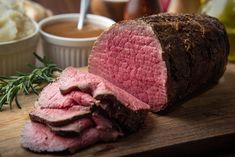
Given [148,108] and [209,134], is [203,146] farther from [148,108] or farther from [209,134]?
[148,108]

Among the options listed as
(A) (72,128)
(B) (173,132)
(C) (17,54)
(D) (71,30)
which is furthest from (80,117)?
(D) (71,30)

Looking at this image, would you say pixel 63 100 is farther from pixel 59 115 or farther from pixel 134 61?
pixel 134 61

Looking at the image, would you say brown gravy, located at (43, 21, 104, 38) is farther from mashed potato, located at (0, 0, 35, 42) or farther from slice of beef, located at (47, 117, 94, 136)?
slice of beef, located at (47, 117, 94, 136)

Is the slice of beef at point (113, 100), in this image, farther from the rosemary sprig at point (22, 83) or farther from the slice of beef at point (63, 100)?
the rosemary sprig at point (22, 83)

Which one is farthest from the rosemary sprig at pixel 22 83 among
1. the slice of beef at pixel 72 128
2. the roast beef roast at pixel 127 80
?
the slice of beef at pixel 72 128

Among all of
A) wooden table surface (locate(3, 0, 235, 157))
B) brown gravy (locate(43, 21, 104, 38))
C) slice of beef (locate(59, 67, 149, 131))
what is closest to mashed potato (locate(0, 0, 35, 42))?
brown gravy (locate(43, 21, 104, 38))
